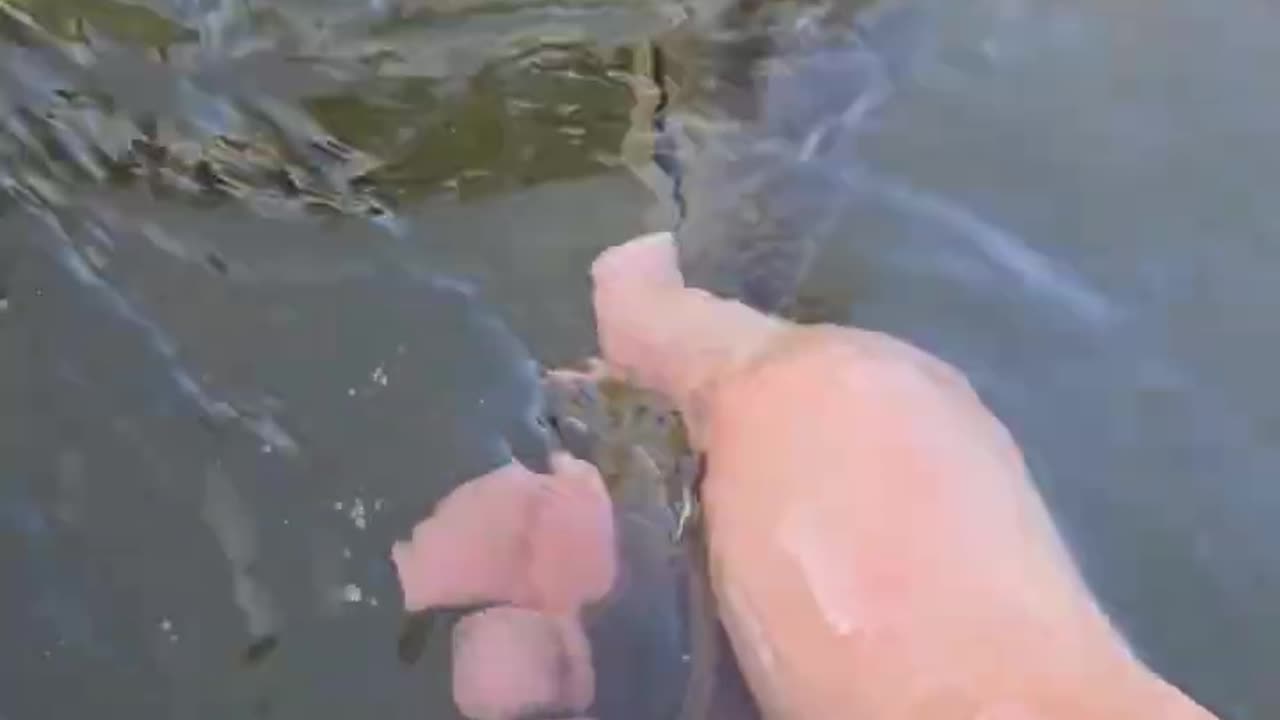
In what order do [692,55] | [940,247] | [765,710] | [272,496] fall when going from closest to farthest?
[765,710]
[272,496]
[940,247]
[692,55]

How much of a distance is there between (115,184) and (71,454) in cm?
26

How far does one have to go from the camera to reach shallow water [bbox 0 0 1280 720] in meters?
1.21

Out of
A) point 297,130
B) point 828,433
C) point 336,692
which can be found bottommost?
point 336,692

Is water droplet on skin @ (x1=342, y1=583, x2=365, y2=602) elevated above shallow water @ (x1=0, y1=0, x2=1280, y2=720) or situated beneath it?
situated beneath

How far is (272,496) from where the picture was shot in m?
1.26

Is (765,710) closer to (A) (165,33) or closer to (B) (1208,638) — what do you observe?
(B) (1208,638)

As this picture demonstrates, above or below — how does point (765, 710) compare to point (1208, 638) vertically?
above

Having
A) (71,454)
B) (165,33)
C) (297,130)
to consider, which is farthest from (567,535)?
(165,33)

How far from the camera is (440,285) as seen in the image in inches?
55.1

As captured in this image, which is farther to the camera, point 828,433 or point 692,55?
point 692,55

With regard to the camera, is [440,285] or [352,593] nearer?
[352,593]

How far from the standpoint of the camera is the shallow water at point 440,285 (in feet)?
3.97

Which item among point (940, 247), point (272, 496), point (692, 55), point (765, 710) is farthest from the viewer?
point (692, 55)

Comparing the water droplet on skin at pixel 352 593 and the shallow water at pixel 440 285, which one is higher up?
the shallow water at pixel 440 285
